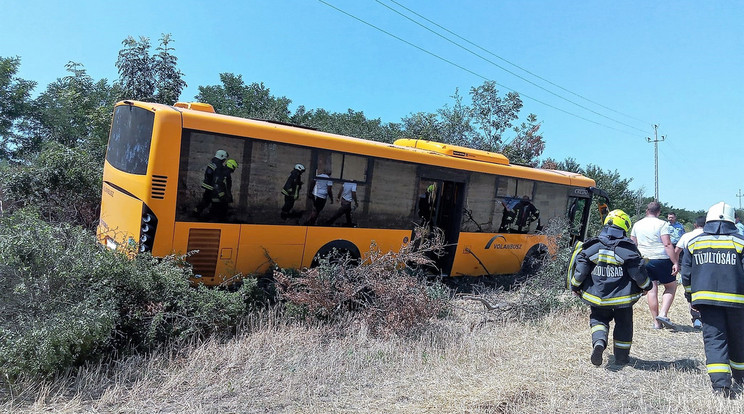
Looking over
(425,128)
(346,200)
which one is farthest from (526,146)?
(346,200)

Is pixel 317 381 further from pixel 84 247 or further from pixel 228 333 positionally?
pixel 84 247

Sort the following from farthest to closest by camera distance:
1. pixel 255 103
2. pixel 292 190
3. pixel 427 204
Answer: pixel 255 103
pixel 427 204
pixel 292 190

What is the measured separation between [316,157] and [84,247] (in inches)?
140

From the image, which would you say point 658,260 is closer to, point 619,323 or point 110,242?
point 619,323

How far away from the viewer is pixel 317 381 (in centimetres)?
448

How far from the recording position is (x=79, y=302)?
14.1 feet

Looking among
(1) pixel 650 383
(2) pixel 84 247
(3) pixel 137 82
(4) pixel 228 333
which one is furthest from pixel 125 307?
(3) pixel 137 82

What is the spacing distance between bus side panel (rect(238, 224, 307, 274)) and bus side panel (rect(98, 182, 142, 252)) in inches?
52.4

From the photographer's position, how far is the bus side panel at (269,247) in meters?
6.90

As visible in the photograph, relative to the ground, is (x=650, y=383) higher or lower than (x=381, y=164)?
lower

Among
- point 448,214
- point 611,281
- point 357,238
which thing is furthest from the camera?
point 448,214

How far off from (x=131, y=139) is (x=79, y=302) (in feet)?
10.2

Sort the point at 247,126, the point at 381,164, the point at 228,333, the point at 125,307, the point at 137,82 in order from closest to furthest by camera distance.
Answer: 1. the point at 125,307
2. the point at 228,333
3. the point at 247,126
4. the point at 381,164
5. the point at 137,82

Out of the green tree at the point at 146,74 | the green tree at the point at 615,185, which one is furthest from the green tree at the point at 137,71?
the green tree at the point at 615,185
